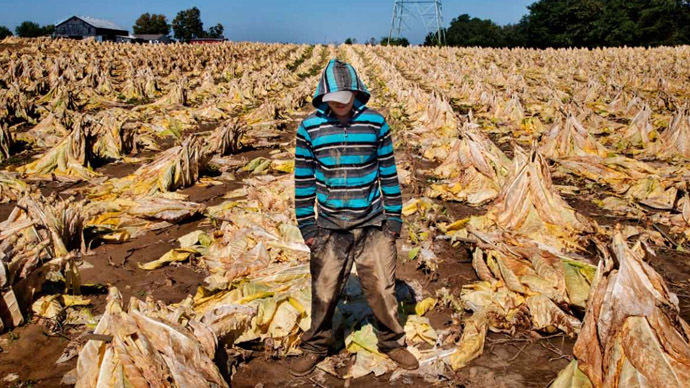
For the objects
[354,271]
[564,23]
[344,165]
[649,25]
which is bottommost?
[354,271]

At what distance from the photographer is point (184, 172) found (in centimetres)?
782

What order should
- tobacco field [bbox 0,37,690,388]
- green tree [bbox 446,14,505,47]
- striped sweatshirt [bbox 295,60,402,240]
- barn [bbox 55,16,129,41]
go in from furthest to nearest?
barn [bbox 55,16,129,41], green tree [bbox 446,14,505,47], striped sweatshirt [bbox 295,60,402,240], tobacco field [bbox 0,37,690,388]

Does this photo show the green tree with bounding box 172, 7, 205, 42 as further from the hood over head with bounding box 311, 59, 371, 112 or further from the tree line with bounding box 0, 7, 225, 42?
the hood over head with bounding box 311, 59, 371, 112

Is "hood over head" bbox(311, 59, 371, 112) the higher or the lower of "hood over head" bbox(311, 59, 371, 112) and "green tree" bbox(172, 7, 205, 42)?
the lower

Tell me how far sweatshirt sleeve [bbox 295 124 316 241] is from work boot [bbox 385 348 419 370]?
107 centimetres

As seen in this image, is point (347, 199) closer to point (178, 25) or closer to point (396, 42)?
point (396, 42)

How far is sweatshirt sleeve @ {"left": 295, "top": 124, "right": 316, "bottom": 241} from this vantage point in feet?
10.8

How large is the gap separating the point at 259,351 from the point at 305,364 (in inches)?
18.4

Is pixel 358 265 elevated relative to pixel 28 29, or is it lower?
lower

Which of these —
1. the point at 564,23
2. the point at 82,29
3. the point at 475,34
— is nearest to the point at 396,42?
the point at 475,34

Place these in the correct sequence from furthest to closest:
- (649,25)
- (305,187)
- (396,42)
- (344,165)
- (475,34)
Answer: (475,34), (396,42), (649,25), (305,187), (344,165)

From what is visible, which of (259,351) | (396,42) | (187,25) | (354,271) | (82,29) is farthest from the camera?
(187,25)

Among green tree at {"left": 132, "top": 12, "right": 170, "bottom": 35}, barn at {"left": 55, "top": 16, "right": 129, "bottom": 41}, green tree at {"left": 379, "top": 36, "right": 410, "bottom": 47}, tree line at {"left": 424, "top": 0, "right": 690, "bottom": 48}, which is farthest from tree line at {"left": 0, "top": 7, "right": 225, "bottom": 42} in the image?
tree line at {"left": 424, "top": 0, "right": 690, "bottom": 48}

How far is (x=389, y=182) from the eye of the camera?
11.1 ft
